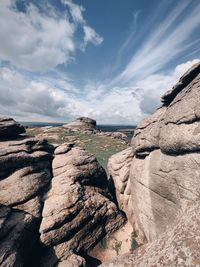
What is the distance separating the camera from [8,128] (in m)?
27.5

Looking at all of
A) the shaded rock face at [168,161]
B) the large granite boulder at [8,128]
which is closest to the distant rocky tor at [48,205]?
the large granite boulder at [8,128]

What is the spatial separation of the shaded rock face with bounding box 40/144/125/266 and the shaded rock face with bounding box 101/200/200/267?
8.54 meters

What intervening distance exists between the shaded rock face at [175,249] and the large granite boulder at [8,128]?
22.0m

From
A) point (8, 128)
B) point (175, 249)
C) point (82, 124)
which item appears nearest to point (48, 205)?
point (8, 128)

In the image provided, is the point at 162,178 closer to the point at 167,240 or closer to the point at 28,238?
the point at 167,240

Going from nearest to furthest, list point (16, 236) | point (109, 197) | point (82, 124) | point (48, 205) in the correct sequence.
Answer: point (16, 236) → point (48, 205) → point (109, 197) → point (82, 124)

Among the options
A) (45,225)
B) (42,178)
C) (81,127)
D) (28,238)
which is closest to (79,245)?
(45,225)

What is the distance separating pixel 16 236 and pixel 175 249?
481 inches

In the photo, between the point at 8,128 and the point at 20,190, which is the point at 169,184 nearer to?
the point at 20,190

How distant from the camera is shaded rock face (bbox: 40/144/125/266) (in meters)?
18.7

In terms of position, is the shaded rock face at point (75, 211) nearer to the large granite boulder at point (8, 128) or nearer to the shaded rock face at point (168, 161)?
the shaded rock face at point (168, 161)

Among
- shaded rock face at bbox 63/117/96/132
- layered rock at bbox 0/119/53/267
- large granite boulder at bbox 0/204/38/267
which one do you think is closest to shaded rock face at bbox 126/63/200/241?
layered rock at bbox 0/119/53/267

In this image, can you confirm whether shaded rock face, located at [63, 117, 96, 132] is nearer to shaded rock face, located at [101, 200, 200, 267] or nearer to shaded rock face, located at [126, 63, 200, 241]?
shaded rock face, located at [126, 63, 200, 241]

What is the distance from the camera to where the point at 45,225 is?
745 inches
